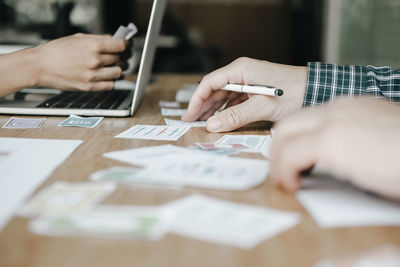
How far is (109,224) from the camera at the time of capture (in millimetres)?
496

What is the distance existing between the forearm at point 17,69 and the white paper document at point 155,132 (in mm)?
314

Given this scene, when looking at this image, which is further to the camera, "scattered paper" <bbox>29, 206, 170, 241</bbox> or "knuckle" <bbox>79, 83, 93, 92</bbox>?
"knuckle" <bbox>79, 83, 93, 92</bbox>

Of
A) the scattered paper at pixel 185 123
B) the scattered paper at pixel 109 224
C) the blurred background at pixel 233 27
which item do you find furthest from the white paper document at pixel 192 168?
the blurred background at pixel 233 27

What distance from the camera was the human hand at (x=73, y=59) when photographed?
1.09 m

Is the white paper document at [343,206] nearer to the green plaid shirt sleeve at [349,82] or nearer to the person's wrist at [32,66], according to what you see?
the green plaid shirt sleeve at [349,82]

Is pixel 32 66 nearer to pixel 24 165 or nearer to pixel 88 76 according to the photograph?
pixel 88 76

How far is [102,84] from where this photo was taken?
114cm

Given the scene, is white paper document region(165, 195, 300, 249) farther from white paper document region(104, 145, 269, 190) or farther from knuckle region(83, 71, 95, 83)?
knuckle region(83, 71, 95, 83)

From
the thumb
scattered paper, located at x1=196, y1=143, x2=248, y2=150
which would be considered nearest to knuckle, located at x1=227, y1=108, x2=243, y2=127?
the thumb

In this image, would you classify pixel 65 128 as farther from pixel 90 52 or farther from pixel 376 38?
pixel 376 38

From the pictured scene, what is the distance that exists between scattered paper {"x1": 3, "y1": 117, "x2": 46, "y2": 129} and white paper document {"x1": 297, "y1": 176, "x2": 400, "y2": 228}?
63 centimetres

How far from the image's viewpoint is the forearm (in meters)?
1.10

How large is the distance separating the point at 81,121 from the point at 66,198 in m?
0.49

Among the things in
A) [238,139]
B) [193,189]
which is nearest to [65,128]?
[238,139]
